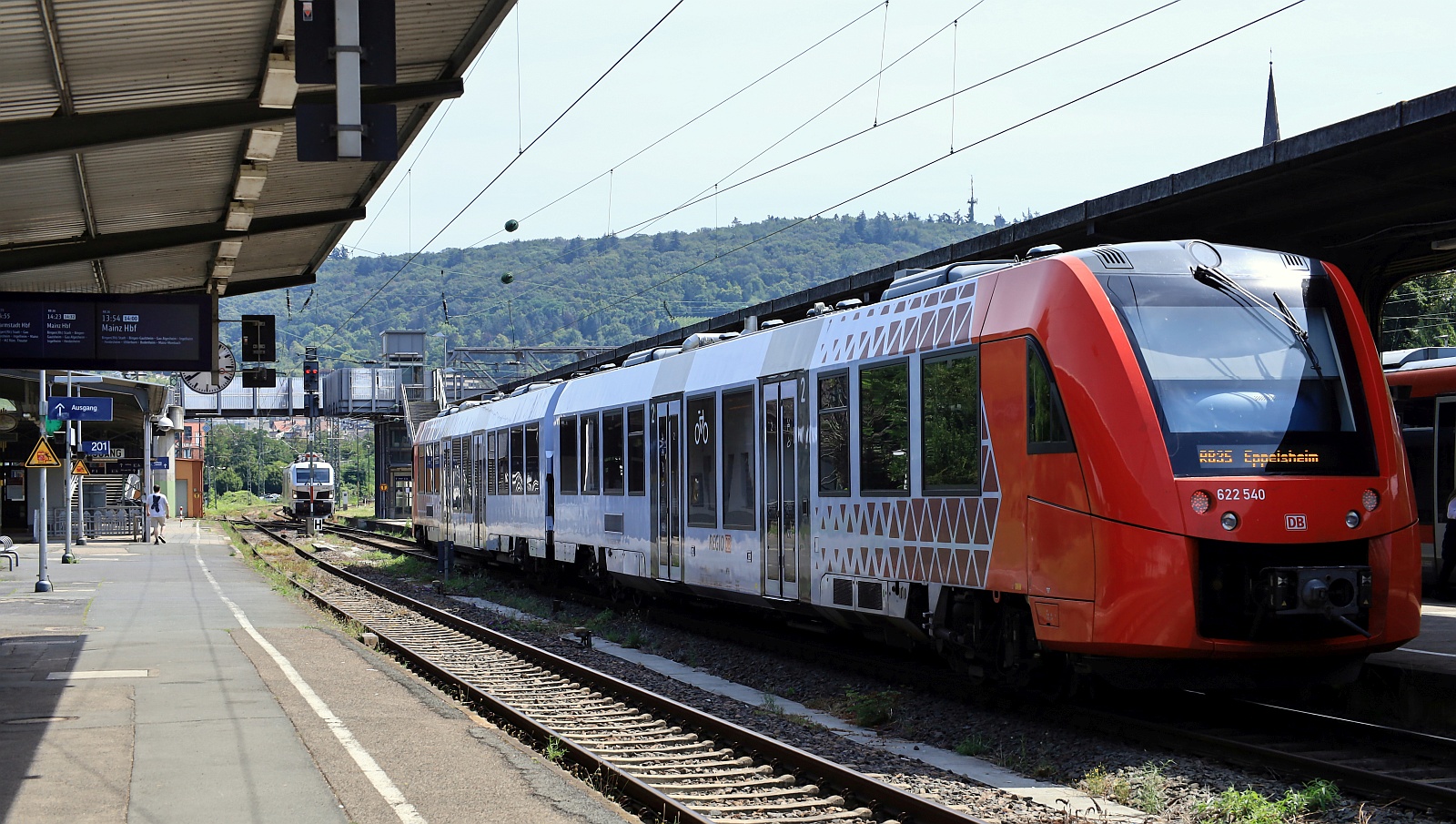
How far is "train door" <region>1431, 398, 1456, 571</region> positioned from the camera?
62.3 ft

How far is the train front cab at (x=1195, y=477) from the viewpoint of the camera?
873cm

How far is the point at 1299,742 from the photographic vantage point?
30.0 feet

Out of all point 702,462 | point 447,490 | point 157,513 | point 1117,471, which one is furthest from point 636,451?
point 157,513

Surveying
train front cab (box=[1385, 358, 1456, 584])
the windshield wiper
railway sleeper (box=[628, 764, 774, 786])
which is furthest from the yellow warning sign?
train front cab (box=[1385, 358, 1456, 584])

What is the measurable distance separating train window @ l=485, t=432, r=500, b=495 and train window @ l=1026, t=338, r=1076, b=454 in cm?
1699

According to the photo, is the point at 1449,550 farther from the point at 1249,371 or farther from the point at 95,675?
the point at 95,675

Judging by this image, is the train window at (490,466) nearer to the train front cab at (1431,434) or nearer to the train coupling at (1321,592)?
the train front cab at (1431,434)

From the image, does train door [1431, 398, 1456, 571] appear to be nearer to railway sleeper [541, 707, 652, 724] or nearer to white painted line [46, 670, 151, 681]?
railway sleeper [541, 707, 652, 724]

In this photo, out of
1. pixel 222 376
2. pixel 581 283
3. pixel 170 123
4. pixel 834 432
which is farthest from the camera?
pixel 581 283

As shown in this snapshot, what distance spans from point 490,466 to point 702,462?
1116cm

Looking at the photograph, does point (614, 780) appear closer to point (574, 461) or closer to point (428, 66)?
point (428, 66)

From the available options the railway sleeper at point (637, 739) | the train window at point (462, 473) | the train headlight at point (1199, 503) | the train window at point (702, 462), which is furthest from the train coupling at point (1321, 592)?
the train window at point (462, 473)

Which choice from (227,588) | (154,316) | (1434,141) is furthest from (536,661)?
(227,588)

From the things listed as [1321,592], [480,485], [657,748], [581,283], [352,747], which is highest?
[581,283]
